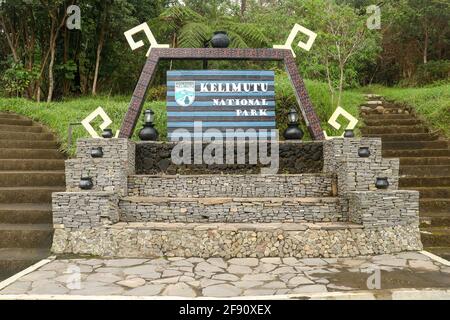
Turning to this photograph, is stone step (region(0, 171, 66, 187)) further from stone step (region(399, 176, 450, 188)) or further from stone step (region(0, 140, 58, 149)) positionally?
stone step (region(399, 176, 450, 188))

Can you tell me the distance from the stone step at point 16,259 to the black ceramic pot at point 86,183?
991mm

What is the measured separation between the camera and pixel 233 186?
5.91m

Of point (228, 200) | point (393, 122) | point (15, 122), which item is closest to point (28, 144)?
point (15, 122)

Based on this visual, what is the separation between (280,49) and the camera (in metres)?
6.72

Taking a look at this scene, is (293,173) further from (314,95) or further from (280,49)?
(314,95)

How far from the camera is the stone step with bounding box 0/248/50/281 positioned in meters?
4.43

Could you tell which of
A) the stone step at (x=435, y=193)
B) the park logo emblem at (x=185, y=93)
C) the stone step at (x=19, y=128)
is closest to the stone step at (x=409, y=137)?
the stone step at (x=435, y=193)

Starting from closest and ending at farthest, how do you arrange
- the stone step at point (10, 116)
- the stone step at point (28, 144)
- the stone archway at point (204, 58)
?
the stone archway at point (204, 58)
the stone step at point (28, 144)
the stone step at point (10, 116)

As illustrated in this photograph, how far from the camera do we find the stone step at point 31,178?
6262 millimetres

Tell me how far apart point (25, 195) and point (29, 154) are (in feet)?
5.38

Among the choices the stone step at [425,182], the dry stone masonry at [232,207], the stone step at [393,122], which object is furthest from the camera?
the stone step at [393,122]

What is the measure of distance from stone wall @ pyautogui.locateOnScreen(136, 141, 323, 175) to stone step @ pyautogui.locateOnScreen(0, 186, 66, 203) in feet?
4.93

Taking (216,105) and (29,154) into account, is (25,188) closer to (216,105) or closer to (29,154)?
(29,154)

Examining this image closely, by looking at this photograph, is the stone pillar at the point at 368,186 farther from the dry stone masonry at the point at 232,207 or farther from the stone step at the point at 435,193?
the stone step at the point at 435,193
